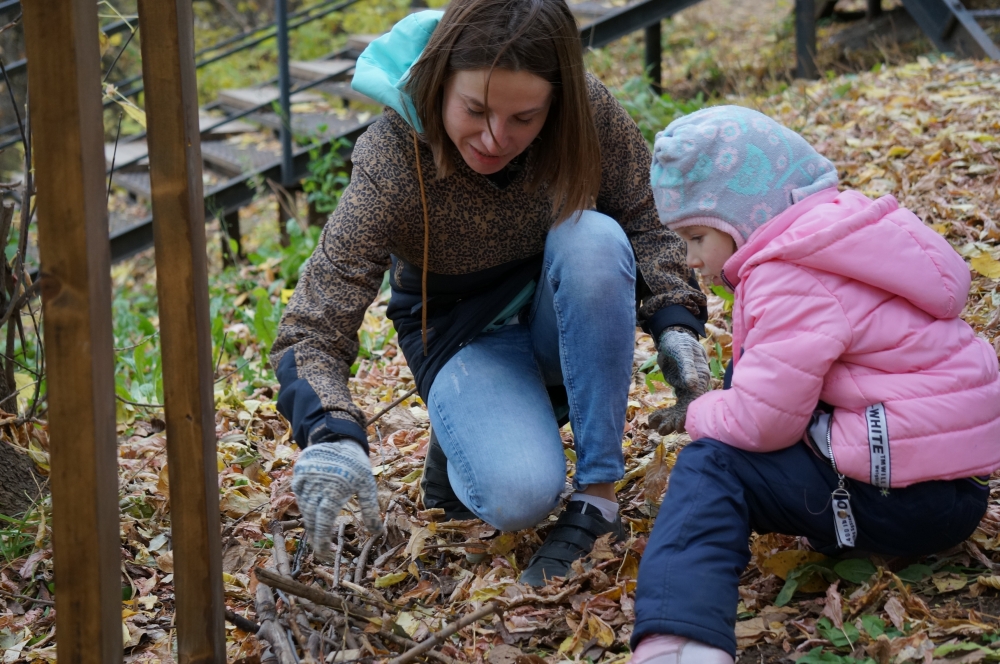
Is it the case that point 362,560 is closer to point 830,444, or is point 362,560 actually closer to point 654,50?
point 830,444

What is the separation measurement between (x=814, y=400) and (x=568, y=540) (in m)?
0.66

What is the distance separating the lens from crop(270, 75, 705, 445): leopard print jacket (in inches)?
72.3

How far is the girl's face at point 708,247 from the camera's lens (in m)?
1.81

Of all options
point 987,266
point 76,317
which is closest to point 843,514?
point 76,317

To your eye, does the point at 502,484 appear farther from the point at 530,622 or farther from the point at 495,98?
the point at 495,98

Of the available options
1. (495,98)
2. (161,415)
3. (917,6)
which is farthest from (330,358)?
(917,6)

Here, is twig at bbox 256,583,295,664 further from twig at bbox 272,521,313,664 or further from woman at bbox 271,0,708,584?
woman at bbox 271,0,708,584

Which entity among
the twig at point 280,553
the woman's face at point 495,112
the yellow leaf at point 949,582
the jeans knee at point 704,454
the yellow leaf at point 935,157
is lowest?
the twig at point 280,553

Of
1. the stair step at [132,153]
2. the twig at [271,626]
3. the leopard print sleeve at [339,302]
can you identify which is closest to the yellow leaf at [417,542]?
the twig at [271,626]

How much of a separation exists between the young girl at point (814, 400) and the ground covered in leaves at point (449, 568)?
13cm

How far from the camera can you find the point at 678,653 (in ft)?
4.96

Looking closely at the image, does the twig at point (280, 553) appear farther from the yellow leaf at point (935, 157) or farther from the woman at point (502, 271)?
the yellow leaf at point (935, 157)


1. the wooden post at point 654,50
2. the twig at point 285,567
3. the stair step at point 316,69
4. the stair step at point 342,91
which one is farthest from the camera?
the wooden post at point 654,50

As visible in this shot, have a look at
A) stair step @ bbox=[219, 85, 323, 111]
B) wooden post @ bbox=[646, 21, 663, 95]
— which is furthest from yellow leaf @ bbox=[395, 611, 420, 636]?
wooden post @ bbox=[646, 21, 663, 95]
